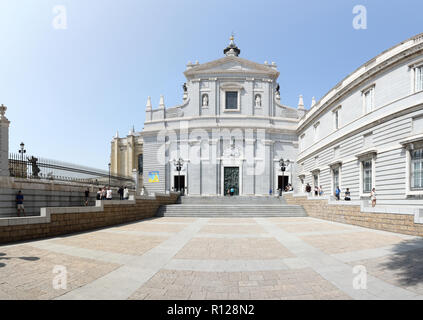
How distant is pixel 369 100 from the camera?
17828 mm

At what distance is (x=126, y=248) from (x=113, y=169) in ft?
149

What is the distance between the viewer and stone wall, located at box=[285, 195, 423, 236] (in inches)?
381

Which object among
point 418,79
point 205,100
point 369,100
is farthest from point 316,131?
point 205,100

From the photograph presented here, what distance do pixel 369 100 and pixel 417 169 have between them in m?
6.61

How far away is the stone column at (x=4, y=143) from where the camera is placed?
11.1 metres

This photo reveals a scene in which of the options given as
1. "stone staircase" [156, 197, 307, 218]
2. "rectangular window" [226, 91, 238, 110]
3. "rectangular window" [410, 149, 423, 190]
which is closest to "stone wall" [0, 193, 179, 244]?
"stone staircase" [156, 197, 307, 218]

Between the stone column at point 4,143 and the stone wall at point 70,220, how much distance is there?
383 cm

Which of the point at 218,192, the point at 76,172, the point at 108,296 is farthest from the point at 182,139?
the point at 108,296

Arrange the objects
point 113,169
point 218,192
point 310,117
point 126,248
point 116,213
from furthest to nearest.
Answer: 1. point 113,169
2. point 218,192
3. point 310,117
4. point 116,213
5. point 126,248

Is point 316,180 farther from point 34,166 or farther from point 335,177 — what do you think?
point 34,166

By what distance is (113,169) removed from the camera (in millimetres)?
49188

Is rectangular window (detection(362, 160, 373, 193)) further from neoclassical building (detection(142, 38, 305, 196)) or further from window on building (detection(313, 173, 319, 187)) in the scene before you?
neoclassical building (detection(142, 38, 305, 196))
